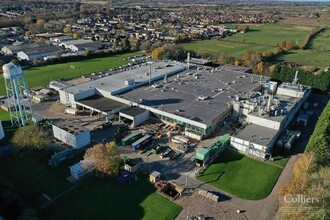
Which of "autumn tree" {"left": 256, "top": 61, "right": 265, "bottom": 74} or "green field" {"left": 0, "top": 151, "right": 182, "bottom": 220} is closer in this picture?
"green field" {"left": 0, "top": 151, "right": 182, "bottom": 220}

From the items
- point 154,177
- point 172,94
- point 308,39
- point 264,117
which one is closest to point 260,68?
point 172,94

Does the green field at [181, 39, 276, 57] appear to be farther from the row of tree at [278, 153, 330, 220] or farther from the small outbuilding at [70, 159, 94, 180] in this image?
the small outbuilding at [70, 159, 94, 180]

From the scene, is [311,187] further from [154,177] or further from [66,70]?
[66,70]

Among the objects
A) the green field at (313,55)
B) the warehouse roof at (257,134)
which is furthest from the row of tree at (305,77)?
the warehouse roof at (257,134)

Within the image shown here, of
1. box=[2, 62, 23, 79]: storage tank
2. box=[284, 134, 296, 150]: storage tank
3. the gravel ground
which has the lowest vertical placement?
the gravel ground

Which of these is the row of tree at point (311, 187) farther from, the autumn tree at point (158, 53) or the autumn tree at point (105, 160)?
the autumn tree at point (158, 53)

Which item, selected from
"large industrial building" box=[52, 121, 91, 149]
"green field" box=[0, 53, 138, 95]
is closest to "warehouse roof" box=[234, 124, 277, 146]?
"large industrial building" box=[52, 121, 91, 149]
